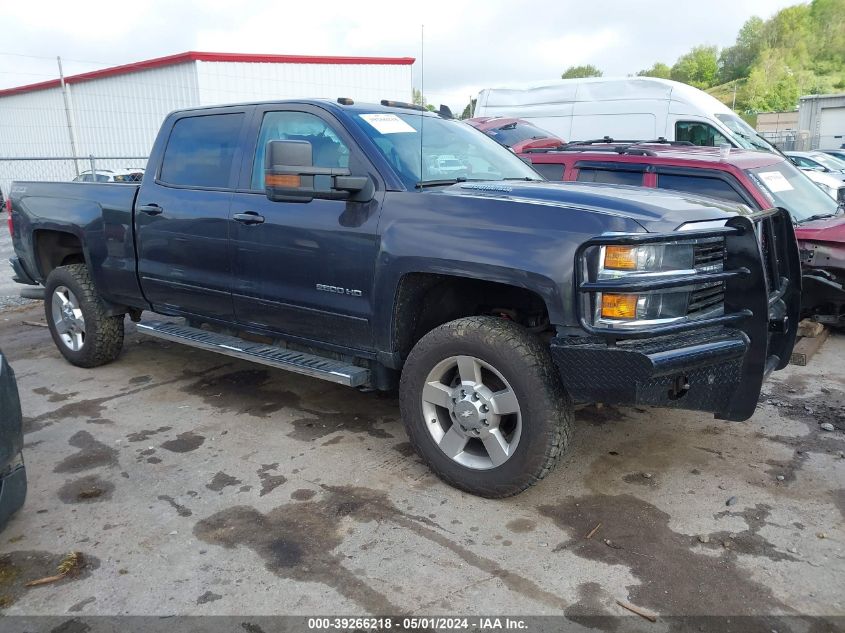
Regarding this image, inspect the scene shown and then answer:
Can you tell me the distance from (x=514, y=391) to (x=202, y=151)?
9.37 feet

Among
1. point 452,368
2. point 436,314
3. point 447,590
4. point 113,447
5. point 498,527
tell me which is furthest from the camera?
point 113,447

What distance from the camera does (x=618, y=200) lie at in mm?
3277

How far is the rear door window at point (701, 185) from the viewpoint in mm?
6043

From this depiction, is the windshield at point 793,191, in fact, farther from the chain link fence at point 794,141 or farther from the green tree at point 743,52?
the green tree at point 743,52

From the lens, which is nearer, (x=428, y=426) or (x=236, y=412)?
(x=428, y=426)

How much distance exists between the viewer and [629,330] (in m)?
2.97

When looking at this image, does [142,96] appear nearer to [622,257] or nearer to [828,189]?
[828,189]

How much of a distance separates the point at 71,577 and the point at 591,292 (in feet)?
8.17

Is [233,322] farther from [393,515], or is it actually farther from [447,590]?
[447,590]

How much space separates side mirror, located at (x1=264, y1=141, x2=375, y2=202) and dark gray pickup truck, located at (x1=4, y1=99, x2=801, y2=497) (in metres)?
0.01

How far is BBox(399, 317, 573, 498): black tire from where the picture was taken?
3195 millimetres

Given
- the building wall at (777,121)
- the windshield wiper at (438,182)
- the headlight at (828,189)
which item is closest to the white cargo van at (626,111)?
the headlight at (828,189)

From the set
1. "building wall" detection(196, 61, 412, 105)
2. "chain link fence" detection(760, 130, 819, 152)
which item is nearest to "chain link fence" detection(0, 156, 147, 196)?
"building wall" detection(196, 61, 412, 105)

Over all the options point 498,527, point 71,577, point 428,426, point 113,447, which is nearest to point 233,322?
point 113,447
